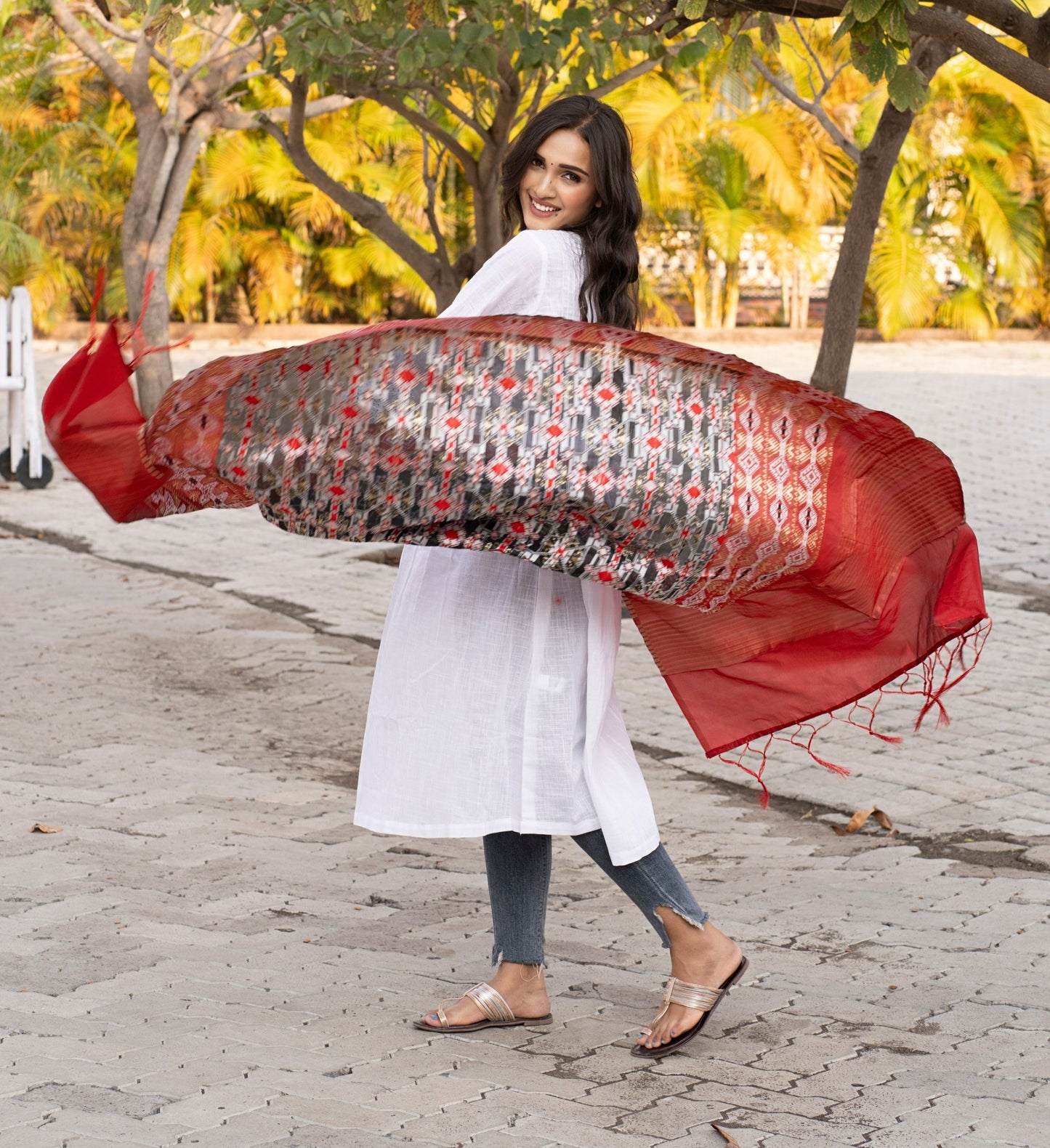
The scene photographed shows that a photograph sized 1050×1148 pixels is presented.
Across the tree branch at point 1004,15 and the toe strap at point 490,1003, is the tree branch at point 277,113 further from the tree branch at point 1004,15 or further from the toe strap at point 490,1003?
the toe strap at point 490,1003

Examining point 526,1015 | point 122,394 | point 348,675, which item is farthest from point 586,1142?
point 348,675

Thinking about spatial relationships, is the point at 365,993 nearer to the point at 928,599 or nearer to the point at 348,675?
the point at 928,599

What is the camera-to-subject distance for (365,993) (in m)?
3.66

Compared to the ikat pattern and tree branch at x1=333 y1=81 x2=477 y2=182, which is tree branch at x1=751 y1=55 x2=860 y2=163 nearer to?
tree branch at x1=333 y1=81 x2=477 y2=182

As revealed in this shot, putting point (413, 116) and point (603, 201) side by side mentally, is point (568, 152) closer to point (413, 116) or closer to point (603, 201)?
point (603, 201)

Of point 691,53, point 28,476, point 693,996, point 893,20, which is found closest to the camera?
point 693,996

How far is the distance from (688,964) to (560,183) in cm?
162

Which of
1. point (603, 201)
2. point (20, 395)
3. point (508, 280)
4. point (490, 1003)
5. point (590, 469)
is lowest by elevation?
point (490, 1003)

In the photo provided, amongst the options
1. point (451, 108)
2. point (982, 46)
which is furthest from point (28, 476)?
point (982, 46)

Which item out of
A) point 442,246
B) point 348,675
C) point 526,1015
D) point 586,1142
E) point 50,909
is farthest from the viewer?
point 442,246

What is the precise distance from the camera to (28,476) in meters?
11.9

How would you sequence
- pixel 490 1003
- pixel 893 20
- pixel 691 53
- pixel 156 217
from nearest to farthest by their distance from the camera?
1. pixel 490 1003
2. pixel 893 20
3. pixel 691 53
4. pixel 156 217

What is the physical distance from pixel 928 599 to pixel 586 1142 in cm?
123

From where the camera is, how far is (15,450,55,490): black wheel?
11836 millimetres
